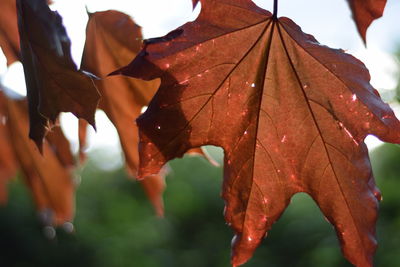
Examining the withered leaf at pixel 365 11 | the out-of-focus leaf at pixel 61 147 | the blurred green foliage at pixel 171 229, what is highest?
the withered leaf at pixel 365 11

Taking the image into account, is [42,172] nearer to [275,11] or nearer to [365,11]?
[275,11]

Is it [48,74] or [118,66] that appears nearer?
[48,74]

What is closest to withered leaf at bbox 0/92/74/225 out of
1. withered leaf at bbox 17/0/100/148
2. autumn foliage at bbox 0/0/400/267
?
autumn foliage at bbox 0/0/400/267

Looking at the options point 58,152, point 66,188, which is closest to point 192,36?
point 58,152

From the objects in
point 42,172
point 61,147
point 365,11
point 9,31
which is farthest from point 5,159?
point 365,11

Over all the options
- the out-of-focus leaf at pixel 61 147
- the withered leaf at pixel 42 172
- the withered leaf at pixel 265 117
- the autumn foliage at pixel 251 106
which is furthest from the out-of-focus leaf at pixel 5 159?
the withered leaf at pixel 265 117

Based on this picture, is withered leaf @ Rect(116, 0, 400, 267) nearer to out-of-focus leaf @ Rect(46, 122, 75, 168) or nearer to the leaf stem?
the leaf stem

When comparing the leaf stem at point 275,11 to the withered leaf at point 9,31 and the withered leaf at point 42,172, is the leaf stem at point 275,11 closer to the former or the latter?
the withered leaf at point 9,31

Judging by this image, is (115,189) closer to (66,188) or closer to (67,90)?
(66,188)
